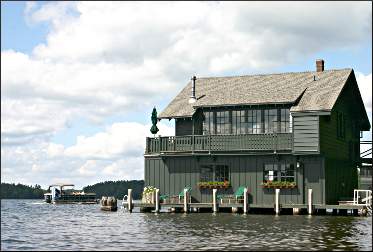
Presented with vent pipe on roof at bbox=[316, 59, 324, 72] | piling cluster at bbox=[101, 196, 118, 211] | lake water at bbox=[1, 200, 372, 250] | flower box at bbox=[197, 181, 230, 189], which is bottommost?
lake water at bbox=[1, 200, 372, 250]

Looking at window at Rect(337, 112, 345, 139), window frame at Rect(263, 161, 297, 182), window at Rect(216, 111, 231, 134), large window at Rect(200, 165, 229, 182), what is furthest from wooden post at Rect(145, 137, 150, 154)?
window at Rect(337, 112, 345, 139)

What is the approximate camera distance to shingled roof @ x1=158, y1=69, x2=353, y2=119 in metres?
43.7

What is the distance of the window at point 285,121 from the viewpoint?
44125mm

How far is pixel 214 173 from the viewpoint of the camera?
45469 mm

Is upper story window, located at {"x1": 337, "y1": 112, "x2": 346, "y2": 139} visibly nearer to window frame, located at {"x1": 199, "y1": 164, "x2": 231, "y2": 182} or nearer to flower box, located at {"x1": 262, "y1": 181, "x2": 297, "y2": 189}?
flower box, located at {"x1": 262, "y1": 181, "x2": 297, "y2": 189}

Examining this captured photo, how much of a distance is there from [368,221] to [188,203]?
468 inches

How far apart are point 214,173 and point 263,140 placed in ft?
13.8

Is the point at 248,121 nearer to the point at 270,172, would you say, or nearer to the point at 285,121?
the point at 285,121

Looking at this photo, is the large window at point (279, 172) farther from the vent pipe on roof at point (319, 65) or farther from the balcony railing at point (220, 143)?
the vent pipe on roof at point (319, 65)

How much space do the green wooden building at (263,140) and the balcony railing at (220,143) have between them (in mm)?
61

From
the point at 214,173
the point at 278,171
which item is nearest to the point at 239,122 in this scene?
the point at 214,173

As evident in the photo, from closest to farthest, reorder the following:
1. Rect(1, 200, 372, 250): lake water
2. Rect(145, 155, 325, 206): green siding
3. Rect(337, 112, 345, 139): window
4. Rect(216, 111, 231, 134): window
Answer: Rect(1, 200, 372, 250): lake water
Rect(145, 155, 325, 206): green siding
Rect(216, 111, 231, 134): window
Rect(337, 112, 345, 139): window

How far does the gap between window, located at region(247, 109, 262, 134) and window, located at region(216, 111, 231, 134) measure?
1451 millimetres

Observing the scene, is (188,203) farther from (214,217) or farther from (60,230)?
(60,230)
